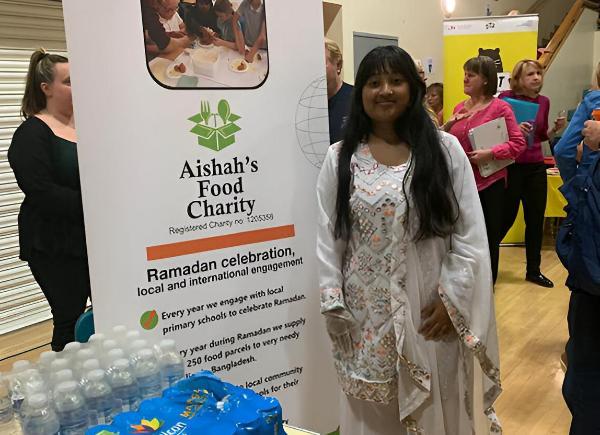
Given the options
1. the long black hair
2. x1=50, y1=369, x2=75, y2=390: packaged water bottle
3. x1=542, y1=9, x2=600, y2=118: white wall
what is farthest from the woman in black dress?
x1=542, y1=9, x2=600, y2=118: white wall

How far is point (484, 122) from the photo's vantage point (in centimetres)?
341

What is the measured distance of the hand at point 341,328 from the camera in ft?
5.52

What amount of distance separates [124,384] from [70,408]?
0.13 metres

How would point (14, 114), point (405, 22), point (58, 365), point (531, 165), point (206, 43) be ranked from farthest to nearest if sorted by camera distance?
point (405, 22), point (531, 165), point (14, 114), point (206, 43), point (58, 365)

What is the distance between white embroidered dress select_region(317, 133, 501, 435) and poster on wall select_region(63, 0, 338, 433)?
23cm

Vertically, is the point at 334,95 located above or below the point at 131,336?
above

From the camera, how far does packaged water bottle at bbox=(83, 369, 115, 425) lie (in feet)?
3.96

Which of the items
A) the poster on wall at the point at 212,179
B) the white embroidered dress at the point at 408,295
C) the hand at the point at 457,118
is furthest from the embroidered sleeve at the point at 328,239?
the hand at the point at 457,118

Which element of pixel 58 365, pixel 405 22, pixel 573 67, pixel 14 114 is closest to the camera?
pixel 58 365

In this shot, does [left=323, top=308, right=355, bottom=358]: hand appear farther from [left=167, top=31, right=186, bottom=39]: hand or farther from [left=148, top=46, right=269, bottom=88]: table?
[left=167, top=31, right=186, bottom=39]: hand

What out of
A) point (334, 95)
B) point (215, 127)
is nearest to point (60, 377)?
point (215, 127)

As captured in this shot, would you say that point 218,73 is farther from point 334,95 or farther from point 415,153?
point 334,95

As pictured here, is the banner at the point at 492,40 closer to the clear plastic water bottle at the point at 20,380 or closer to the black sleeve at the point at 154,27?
the black sleeve at the point at 154,27

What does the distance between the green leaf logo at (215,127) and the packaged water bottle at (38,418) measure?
32.4 inches
